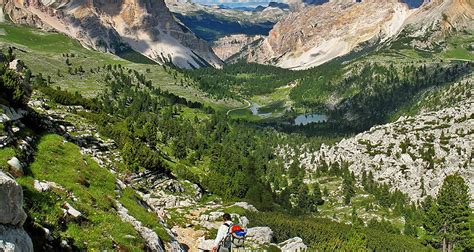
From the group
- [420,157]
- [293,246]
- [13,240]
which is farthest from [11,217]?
[420,157]

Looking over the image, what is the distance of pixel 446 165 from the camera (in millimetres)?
166000

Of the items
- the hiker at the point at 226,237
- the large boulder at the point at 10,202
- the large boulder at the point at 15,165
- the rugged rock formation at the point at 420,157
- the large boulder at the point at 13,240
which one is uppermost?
the large boulder at the point at 10,202

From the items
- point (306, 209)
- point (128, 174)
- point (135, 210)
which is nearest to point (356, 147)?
point (306, 209)

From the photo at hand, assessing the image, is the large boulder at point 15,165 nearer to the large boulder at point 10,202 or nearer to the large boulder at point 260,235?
the large boulder at point 10,202

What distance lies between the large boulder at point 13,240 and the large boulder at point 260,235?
40054mm

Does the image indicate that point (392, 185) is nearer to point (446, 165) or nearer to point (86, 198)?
point (446, 165)

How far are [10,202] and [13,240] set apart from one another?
1.71m

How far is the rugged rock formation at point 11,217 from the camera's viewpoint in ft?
64.7

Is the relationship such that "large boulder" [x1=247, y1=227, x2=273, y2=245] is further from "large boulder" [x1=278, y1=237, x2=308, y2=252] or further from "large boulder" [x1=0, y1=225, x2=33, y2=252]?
"large boulder" [x1=0, y1=225, x2=33, y2=252]

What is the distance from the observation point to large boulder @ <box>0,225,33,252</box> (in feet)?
63.4

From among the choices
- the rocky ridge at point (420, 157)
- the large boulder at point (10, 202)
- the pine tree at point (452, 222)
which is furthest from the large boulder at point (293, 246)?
the rocky ridge at point (420, 157)

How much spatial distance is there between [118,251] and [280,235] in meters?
57.4

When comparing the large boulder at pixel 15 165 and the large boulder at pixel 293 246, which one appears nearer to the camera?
the large boulder at pixel 15 165

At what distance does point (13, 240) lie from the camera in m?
20.3
